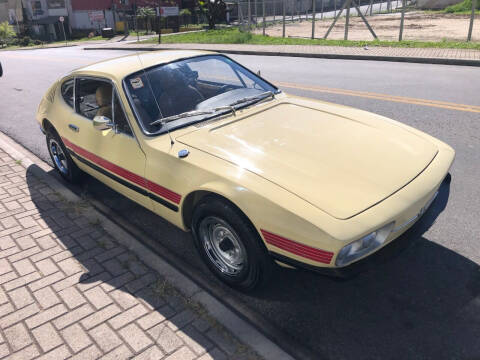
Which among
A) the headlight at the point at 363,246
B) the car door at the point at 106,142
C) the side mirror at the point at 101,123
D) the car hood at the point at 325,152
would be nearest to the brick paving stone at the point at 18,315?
the car door at the point at 106,142

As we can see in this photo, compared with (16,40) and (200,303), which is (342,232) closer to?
(200,303)

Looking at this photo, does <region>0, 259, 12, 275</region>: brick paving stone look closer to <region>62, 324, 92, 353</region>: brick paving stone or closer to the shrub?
<region>62, 324, 92, 353</region>: brick paving stone

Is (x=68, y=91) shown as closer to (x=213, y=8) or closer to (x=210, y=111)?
(x=210, y=111)

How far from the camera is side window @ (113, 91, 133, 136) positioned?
344cm

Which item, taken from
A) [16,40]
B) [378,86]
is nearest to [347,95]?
[378,86]

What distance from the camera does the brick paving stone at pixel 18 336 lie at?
8.60ft

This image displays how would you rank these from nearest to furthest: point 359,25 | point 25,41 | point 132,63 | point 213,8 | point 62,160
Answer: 1. point 132,63
2. point 62,160
3. point 359,25
4. point 213,8
5. point 25,41

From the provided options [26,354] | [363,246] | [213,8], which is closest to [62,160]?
[26,354]

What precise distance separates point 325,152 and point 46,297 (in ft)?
7.94

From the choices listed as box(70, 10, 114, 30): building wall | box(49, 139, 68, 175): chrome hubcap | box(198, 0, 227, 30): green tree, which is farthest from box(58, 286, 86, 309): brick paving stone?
box(70, 10, 114, 30): building wall

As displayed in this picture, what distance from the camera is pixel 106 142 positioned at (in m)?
3.68

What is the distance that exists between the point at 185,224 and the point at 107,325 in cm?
92

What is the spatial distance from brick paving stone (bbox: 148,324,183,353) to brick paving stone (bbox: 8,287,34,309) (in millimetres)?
1082

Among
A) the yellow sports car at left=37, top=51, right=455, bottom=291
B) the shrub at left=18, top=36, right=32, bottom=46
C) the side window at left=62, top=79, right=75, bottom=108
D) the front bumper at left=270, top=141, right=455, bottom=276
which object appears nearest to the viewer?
the front bumper at left=270, top=141, right=455, bottom=276
